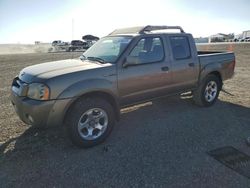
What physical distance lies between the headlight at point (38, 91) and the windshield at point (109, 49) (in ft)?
4.21

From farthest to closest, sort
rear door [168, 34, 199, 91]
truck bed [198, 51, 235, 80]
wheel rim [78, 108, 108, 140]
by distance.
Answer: truck bed [198, 51, 235, 80]
rear door [168, 34, 199, 91]
wheel rim [78, 108, 108, 140]

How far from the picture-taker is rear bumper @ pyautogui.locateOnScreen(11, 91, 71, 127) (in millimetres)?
3383

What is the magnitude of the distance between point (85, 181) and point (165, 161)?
4.00ft

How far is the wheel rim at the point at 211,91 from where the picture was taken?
19.4ft

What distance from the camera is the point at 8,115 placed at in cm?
532

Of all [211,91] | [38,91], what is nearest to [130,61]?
[38,91]

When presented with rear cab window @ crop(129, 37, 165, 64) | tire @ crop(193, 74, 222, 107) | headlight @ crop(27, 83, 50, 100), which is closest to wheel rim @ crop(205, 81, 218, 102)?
tire @ crop(193, 74, 222, 107)

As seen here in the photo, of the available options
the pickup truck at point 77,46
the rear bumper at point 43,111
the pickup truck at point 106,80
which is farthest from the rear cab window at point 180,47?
the pickup truck at point 77,46

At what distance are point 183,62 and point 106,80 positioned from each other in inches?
80.9

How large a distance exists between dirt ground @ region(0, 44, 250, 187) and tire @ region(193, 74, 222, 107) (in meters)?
0.35

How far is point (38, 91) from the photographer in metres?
3.42

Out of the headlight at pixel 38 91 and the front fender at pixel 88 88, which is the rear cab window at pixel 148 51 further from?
the headlight at pixel 38 91

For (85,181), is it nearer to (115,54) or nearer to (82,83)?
(82,83)

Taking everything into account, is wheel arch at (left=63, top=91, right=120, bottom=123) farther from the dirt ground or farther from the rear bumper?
the dirt ground
